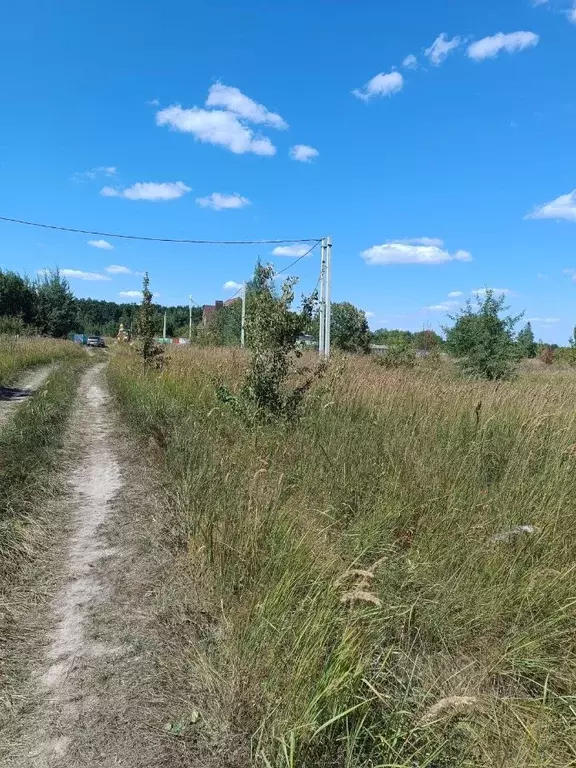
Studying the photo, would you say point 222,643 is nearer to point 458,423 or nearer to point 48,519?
point 48,519

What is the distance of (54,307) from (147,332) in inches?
1990

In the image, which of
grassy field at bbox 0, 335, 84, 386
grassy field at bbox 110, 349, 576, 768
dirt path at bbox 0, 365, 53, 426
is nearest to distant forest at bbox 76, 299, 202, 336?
grassy field at bbox 0, 335, 84, 386

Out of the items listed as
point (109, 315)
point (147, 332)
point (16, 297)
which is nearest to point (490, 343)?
point (147, 332)

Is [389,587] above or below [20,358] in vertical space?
below

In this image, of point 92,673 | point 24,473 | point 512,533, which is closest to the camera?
point 92,673

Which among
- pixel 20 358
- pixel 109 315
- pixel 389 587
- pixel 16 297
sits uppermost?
pixel 109 315

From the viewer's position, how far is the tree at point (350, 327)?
4088 cm

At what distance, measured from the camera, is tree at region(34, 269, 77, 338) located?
56812 mm

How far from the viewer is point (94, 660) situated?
8.01 feet

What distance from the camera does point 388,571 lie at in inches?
113

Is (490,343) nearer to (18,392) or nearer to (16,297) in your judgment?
(18,392)

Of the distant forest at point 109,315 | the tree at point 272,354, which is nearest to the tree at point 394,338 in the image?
the tree at point 272,354

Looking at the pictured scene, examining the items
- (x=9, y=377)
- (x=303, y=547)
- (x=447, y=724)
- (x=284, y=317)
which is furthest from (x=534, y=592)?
(x=9, y=377)

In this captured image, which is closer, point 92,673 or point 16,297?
point 92,673
